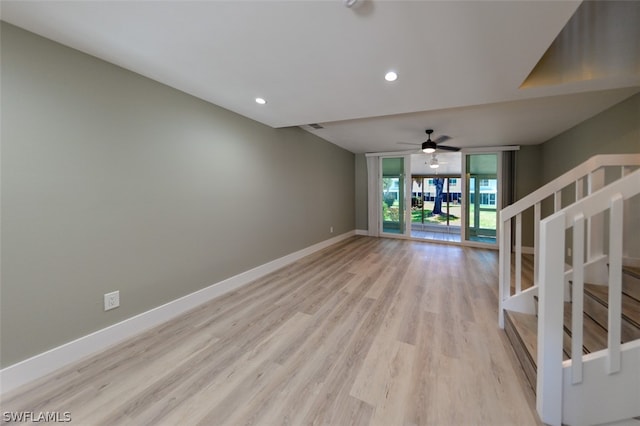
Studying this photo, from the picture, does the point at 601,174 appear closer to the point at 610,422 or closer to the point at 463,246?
the point at 610,422

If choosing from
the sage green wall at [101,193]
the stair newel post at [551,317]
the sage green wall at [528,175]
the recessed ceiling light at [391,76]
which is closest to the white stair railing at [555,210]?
the stair newel post at [551,317]

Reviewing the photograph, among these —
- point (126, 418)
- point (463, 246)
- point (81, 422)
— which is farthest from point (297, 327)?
point (463, 246)

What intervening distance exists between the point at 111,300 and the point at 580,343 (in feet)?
10.9

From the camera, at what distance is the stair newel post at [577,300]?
1233 mm

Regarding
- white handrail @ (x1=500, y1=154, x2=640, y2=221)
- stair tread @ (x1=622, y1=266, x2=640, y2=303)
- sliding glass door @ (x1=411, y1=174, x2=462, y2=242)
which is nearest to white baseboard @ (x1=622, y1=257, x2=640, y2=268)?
stair tread @ (x1=622, y1=266, x2=640, y2=303)

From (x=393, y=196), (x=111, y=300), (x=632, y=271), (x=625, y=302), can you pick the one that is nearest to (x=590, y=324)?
(x=625, y=302)

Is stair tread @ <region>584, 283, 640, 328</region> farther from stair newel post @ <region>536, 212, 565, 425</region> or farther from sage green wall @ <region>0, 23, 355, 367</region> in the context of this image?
sage green wall @ <region>0, 23, 355, 367</region>

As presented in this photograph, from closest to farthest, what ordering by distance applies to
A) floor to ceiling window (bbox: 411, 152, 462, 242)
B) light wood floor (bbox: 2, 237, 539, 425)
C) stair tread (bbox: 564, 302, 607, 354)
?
light wood floor (bbox: 2, 237, 539, 425), stair tread (bbox: 564, 302, 607, 354), floor to ceiling window (bbox: 411, 152, 462, 242)

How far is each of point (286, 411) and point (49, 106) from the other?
2.69m

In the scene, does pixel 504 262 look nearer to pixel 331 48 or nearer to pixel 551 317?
pixel 551 317

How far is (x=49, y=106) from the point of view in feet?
5.72

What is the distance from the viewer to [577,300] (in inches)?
48.8

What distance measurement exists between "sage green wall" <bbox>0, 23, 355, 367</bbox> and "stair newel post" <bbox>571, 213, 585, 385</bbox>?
3.20m

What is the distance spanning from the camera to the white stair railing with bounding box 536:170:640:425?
4.00 ft
